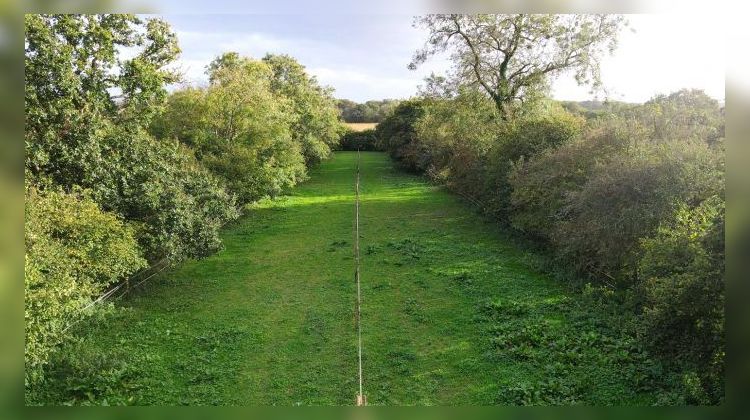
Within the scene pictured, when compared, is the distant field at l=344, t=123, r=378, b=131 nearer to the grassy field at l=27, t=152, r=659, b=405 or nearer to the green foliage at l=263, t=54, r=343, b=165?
the green foliage at l=263, t=54, r=343, b=165

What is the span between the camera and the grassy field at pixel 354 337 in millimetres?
8938

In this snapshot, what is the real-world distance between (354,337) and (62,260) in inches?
229

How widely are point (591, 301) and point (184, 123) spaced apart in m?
16.8

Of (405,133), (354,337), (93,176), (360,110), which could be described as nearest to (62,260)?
(93,176)

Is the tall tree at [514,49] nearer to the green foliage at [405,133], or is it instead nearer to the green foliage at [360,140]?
the green foliage at [405,133]

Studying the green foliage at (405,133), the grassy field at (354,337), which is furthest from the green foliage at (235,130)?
the green foliage at (405,133)

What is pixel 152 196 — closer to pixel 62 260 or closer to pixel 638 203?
pixel 62 260

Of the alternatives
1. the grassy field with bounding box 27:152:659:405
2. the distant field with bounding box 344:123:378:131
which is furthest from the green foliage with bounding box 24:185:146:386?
the distant field with bounding box 344:123:378:131

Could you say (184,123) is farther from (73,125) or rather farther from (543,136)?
(543,136)

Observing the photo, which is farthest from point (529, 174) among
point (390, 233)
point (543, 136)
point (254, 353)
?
point (254, 353)

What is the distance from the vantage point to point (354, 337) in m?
11.2

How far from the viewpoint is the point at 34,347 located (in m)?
7.55

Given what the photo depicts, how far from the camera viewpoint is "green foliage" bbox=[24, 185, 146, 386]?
7.94m

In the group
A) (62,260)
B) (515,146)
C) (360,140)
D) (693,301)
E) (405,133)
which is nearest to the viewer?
(693,301)
